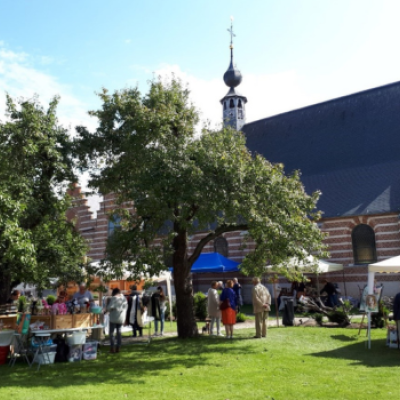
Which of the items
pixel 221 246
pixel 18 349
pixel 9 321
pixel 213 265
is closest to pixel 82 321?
pixel 18 349

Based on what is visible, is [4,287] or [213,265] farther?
[213,265]

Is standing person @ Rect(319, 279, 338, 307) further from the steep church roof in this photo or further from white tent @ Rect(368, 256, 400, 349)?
white tent @ Rect(368, 256, 400, 349)

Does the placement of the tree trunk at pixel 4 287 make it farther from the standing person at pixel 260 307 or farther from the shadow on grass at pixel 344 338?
the shadow on grass at pixel 344 338

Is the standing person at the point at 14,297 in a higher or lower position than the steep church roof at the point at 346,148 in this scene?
lower

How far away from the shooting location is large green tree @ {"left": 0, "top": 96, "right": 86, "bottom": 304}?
37.8 feet

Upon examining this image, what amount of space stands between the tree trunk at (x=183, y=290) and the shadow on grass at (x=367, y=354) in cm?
389

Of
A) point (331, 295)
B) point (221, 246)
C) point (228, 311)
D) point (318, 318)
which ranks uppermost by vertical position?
point (221, 246)

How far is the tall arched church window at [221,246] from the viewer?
→ 2651 centimetres

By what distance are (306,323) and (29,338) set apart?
9221 mm

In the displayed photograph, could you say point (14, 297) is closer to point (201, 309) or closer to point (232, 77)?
point (201, 309)

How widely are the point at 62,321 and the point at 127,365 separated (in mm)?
1893

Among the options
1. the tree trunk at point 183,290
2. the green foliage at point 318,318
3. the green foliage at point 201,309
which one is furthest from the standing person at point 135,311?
the green foliage at point 318,318

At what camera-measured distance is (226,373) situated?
300 inches

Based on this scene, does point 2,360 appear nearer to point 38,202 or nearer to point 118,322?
point 118,322
